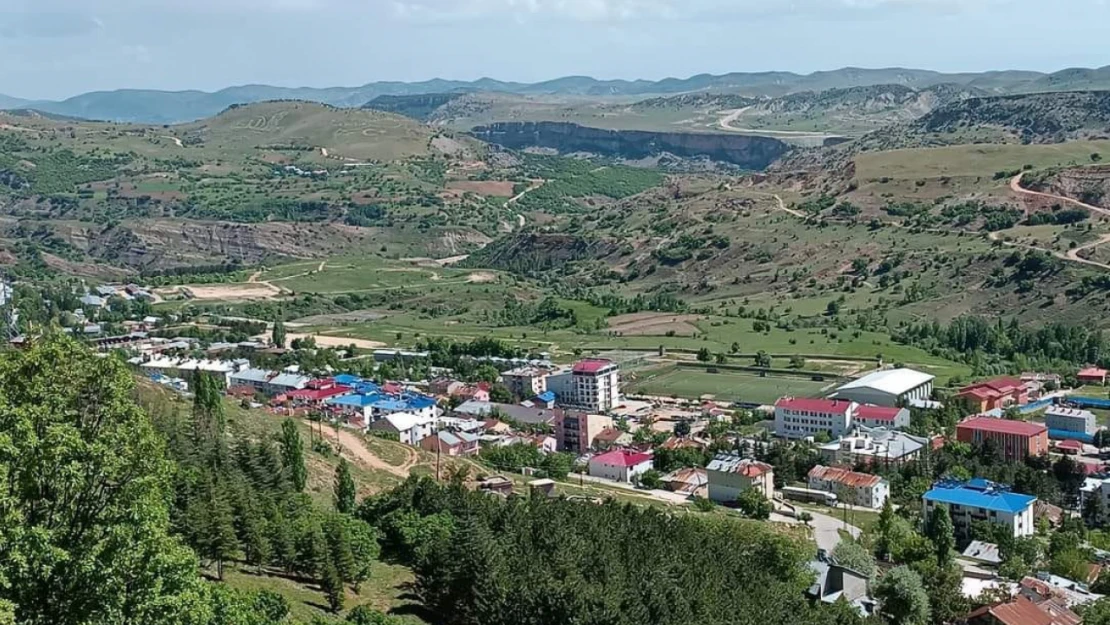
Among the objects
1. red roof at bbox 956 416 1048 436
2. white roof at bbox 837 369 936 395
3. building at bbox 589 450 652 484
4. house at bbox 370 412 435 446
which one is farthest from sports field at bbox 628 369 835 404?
house at bbox 370 412 435 446

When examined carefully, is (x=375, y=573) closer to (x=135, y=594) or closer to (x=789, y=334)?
(x=135, y=594)

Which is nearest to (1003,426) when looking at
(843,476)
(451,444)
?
(843,476)

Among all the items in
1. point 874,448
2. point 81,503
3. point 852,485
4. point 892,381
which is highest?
point 81,503

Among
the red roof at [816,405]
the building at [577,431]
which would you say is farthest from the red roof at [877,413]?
the building at [577,431]

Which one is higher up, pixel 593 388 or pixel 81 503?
pixel 81 503

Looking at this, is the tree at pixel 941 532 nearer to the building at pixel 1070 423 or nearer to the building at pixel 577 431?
the building at pixel 1070 423

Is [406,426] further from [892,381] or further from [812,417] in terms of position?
[892,381]

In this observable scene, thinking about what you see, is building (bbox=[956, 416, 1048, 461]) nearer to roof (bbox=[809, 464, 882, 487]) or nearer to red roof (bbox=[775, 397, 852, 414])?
red roof (bbox=[775, 397, 852, 414])
